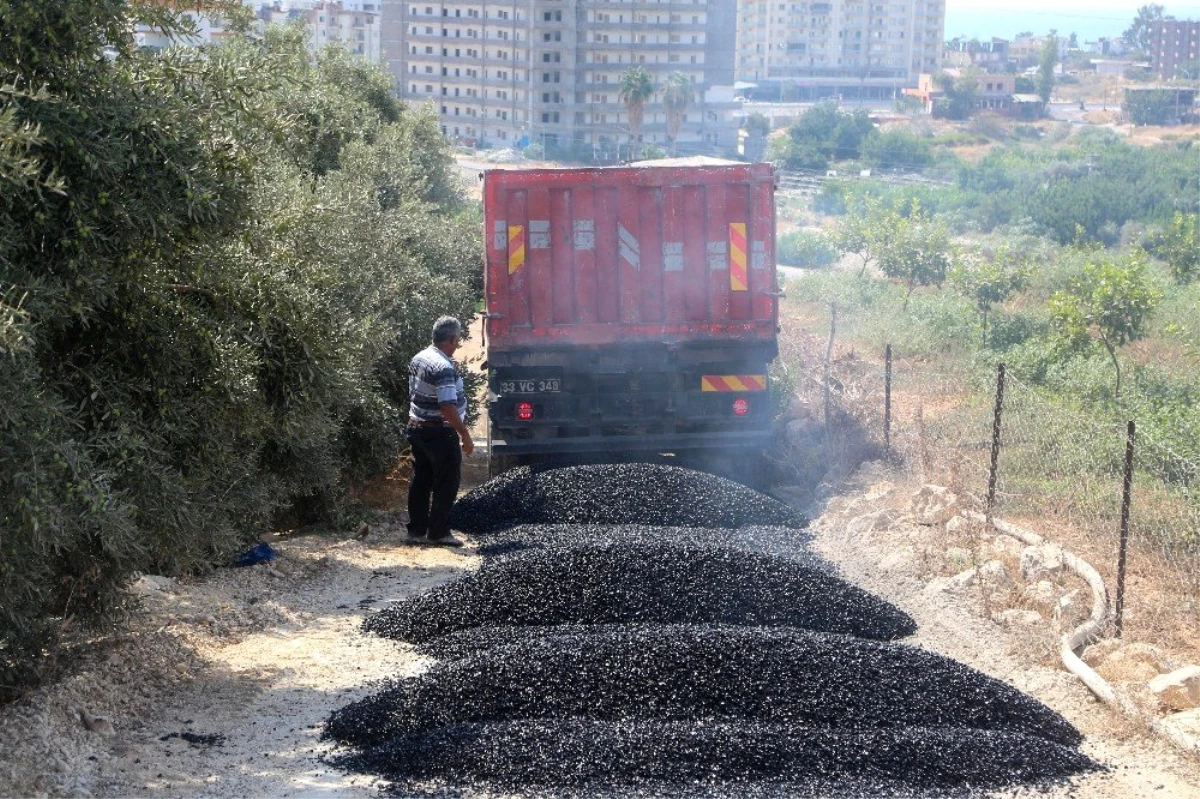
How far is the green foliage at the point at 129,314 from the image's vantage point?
16.7ft

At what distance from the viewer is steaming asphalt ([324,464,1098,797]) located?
583 cm

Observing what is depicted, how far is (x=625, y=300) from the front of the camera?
466 inches

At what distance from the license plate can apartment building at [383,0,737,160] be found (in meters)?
81.4

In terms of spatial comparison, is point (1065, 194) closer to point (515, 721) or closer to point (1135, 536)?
point (1135, 536)

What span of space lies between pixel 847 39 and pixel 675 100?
87.0 meters

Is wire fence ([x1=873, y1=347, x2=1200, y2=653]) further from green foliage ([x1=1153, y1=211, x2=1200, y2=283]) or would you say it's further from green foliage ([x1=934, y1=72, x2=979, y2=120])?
green foliage ([x1=934, y1=72, x2=979, y2=120])

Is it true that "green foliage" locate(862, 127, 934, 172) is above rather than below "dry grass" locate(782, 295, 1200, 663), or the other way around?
above

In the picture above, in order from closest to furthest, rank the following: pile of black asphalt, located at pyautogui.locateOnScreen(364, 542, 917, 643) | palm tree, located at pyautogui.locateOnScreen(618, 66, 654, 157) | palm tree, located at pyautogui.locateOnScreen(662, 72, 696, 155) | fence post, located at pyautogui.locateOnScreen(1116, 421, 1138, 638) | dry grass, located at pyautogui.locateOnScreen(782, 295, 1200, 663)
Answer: fence post, located at pyautogui.locateOnScreen(1116, 421, 1138, 638) < pile of black asphalt, located at pyautogui.locateOnScreen(364, 542, 917, 643) < dry grass, located at pyautogui.locateOnScreen(782, 295, 1200, 663) < palm tree, located at pyautogui.locateOnScreen(618, 66, 654, 157) < palm tree, located at pyautogui.locateOnScreen(662, 72, 696, 155)

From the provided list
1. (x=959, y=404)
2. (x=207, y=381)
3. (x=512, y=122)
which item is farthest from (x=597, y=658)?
(x=512, y=122)

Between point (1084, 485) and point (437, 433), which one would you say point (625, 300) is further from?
point (1084, 485)

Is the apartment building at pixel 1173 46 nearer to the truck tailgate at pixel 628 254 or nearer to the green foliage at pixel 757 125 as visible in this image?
the green foliage at pixel 757 125

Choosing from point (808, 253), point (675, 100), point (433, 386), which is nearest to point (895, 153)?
point (675, 100)

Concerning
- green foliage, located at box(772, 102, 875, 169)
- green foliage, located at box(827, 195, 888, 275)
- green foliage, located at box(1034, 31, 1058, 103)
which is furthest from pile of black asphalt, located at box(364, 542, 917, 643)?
green foliage, located at box(1034, 31, 1058, 103)

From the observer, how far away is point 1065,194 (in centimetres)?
5528
